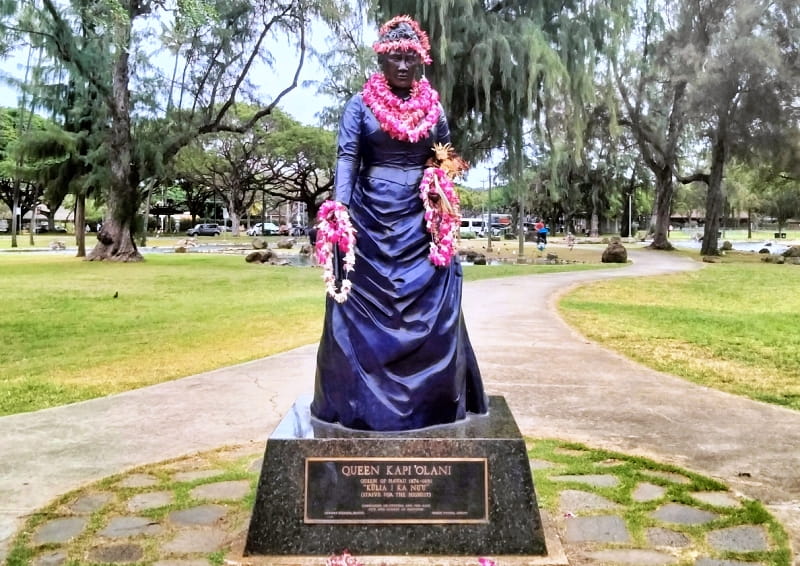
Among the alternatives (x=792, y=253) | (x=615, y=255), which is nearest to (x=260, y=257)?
(x=615, y=255)

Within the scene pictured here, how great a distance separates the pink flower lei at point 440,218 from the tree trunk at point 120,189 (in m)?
22.9

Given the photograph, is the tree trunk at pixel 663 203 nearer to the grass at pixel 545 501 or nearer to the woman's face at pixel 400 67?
the grass at pixel 545 501

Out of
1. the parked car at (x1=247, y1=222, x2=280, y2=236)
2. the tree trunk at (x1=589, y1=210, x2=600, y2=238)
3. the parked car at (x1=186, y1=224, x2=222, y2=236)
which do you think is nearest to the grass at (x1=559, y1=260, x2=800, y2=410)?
the tree trunk at (x1=589, y1=210, x2=600, y2=238)

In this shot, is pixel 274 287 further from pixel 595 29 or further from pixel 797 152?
pixel 797 152

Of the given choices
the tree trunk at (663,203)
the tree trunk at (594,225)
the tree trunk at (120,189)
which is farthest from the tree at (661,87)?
the tree trunk at (594,225)

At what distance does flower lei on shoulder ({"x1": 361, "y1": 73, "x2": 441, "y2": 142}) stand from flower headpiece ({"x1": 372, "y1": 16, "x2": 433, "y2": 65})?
153mm

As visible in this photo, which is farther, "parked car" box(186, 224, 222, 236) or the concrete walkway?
"parked car" box(186, 224, 222, 236)

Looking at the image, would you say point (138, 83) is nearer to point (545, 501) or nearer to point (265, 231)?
point (545, 501)

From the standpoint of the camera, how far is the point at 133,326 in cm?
1045

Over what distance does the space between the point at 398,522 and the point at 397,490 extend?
0.14 metres

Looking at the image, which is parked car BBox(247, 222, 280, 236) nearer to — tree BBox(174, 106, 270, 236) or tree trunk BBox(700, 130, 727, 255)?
tree BBox(174, 106, 270, 236)

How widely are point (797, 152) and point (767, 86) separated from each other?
130 inches

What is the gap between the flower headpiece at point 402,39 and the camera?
3.59 metres

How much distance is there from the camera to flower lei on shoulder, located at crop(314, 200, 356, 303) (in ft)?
11.1
